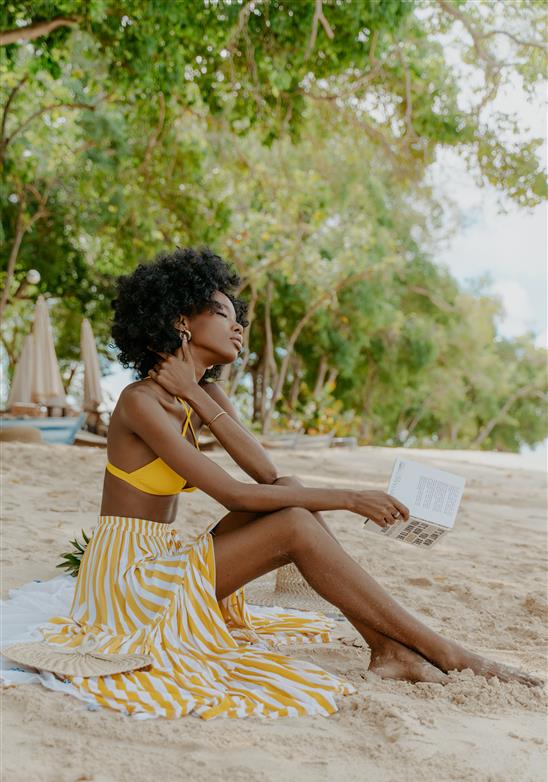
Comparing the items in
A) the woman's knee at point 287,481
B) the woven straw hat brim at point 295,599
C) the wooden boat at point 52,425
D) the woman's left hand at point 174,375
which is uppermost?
the woman's left hand at point 174,375

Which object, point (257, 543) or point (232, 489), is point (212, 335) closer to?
point (232, 489)

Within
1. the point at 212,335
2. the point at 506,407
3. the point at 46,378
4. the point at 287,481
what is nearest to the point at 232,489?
the point at 287,481

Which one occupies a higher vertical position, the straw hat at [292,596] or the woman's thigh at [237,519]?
the woman's thigh at [237,519]

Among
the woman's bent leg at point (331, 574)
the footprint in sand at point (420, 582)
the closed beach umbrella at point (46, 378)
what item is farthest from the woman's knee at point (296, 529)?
the closed beach umbrella at point (46, 378)

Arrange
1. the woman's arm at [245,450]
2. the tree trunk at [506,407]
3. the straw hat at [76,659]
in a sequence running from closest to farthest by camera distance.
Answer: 1. the straw hat at [76,659]
2. the woman's arm at [245,450]
3. the tree trunk at [506,407]

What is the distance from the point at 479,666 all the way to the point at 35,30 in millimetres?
7688

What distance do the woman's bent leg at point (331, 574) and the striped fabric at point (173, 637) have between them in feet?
0.37

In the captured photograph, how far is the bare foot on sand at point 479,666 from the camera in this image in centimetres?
301

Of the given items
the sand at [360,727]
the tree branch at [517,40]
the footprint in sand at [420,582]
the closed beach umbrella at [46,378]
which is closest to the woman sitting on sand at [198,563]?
the sand at [360,727]

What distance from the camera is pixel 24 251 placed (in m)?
18.2

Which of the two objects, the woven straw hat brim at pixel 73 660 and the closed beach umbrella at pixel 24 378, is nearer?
the woven straw hat brim at pixel 73 660

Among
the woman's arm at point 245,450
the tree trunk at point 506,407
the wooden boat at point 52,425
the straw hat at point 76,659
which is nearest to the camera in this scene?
the straw hat at point 76,659

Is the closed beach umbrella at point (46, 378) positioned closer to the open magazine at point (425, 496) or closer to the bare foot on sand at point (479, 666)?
the open magazine at point (425, 496)

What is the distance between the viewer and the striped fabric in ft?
8.87
